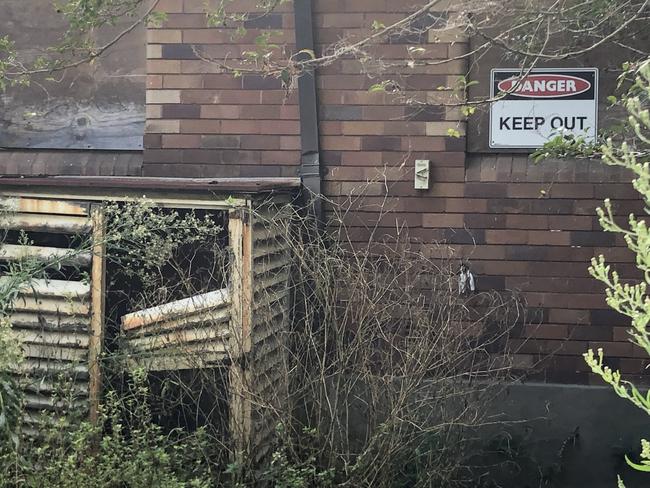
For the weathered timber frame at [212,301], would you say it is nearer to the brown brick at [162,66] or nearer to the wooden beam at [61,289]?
the wooden beam at [61,289]

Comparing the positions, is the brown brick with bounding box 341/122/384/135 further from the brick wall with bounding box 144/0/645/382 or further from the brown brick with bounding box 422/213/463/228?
the brown brick with bounding box 422/213/463/228

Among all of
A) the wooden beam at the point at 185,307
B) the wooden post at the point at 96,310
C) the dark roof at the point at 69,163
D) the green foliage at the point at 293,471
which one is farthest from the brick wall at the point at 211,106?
the green foliage at the point at 293,471

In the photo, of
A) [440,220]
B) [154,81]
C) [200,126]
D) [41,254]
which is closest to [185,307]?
[41,254]

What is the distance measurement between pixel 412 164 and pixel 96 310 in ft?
8.52

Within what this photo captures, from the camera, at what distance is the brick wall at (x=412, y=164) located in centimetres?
590

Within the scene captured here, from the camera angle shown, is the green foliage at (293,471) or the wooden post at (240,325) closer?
the green foliage at (293,471)

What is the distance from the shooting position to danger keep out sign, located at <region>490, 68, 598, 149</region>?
6.04m

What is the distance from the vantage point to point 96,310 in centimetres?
486

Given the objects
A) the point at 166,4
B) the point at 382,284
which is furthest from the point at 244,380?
the point at 166,4

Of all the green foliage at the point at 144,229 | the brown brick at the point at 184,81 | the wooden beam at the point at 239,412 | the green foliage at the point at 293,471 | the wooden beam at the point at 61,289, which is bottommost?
the green foliage at the point at 293,471

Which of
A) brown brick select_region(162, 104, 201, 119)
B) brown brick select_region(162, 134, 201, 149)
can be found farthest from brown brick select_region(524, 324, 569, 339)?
brown brick select_region(162, 104, 201, 119)

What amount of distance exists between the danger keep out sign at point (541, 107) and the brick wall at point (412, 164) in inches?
8.3

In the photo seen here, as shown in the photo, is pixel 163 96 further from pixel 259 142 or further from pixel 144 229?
pixel 144 229

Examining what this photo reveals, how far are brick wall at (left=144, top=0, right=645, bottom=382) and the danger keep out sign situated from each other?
210 millimetres
